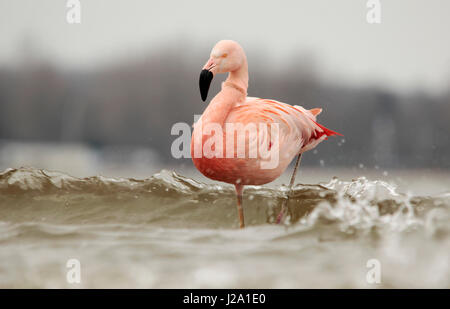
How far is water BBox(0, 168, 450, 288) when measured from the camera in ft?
6.15

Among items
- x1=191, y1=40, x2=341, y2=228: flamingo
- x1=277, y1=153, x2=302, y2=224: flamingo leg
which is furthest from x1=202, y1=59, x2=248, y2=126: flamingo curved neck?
x1=277, y1=153, x2=302, y2=224: flamingo leg

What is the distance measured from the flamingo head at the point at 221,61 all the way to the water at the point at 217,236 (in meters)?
0.81

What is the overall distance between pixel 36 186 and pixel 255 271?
7.12 feet

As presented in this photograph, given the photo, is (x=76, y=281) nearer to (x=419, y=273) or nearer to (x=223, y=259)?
(x=223, y=259)

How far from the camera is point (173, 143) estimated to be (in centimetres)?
261

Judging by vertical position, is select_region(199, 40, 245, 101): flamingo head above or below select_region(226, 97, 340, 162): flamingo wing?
above

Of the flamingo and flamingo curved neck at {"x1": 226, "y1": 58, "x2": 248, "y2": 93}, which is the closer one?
the flamingo

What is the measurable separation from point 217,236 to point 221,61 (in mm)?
952

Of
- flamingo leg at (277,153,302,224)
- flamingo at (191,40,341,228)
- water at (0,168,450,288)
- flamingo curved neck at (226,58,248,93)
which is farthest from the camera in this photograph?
flamingo leg at (277,153,302,224)

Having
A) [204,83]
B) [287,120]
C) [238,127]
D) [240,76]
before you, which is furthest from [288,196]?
[204,83]

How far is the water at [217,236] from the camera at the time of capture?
187cm

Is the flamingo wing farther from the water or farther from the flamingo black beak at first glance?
the water

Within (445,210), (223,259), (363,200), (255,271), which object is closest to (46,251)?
(223,259)

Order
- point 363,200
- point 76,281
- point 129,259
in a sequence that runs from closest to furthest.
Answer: point 76,281 < point 129,259 < point 363,200
